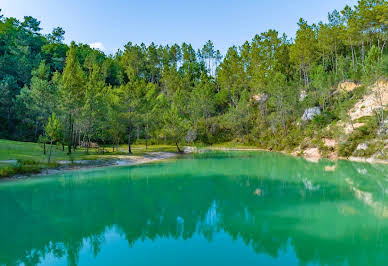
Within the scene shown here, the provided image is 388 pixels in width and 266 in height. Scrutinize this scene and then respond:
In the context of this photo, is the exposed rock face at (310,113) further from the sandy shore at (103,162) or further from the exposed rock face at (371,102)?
the sandy shore at (103,162)

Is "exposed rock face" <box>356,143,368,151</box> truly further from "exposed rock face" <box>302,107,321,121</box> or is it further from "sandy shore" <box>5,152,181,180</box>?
"sandy shore" <box>5,152,181,180</box>

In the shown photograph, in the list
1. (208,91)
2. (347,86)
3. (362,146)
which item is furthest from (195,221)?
(208,91)

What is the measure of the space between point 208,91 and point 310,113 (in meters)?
30.1

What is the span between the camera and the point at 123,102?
156ft

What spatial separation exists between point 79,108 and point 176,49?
226 feet

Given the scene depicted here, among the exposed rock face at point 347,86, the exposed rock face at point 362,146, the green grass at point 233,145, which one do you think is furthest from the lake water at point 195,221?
the green grass at point 233,145

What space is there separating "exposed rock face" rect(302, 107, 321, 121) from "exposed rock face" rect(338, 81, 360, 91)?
713 centimetres

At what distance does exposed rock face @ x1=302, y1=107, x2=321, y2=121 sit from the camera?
56.9 m

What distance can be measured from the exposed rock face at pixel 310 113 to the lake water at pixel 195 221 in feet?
105

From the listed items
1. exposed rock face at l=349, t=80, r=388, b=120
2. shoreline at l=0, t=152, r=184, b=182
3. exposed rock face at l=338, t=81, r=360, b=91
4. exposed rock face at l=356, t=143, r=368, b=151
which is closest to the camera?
shoreline at l=0, t=152, r=184, b=182

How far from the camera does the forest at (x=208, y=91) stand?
45656mm

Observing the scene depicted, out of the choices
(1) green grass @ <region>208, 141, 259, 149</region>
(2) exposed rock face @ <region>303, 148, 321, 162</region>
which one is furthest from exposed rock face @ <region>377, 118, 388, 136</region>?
(1) green grass @ <region>208, 141, 259, 149</region>

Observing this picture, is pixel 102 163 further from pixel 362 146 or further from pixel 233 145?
pixel 233 145

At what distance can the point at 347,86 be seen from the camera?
5888cm
